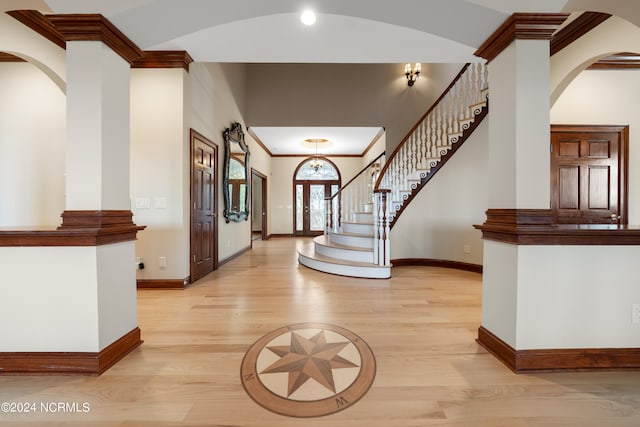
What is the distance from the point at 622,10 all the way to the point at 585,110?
245 cm

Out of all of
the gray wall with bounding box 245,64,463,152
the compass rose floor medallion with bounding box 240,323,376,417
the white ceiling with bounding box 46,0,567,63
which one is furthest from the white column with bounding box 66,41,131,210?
the gray wall with bounding box 245,64,463,152

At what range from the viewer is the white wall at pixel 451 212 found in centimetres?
438

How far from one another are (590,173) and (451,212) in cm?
184

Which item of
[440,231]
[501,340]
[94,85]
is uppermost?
[94,85]

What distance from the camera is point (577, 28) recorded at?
2762 mm

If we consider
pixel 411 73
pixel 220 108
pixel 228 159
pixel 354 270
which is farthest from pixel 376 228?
pixel 411 73

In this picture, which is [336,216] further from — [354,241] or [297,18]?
[297,18]

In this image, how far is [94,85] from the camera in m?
1.73

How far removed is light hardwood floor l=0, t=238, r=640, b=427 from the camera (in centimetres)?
133

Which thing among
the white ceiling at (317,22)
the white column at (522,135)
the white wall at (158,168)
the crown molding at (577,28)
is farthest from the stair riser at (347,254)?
the crown molding at (577,28)

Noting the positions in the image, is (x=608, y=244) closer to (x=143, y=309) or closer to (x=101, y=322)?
(x=101, y=322)

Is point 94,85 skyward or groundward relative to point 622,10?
groundward

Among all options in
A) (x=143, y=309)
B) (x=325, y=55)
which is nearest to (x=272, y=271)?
(x=143, y=309)

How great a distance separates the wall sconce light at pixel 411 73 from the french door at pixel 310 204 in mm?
4076
